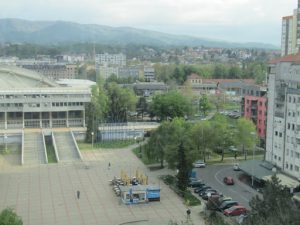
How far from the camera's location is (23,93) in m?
45.8

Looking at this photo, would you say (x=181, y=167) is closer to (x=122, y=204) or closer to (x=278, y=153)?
(x=122, y=204)

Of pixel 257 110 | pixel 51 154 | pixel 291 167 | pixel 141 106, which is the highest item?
pixel 257 110

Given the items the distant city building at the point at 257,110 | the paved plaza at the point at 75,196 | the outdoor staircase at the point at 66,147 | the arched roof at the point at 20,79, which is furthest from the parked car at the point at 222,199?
the arched roof at the point at 20,79

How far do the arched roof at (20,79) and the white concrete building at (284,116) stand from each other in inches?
1153

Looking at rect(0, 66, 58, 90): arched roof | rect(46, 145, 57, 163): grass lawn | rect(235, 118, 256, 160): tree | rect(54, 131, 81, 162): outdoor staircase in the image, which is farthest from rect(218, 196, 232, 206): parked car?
rect(0, 66, 58, 90): arched roof

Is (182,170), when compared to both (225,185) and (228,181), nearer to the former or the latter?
(225,185)

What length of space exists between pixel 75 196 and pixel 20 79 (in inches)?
1230

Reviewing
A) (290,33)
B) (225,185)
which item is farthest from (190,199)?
(290,33)

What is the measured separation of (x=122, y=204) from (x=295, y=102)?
11.7 meters

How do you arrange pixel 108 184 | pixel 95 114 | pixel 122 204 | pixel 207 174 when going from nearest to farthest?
pixel 122 204
pixel 108 184
pixel 207 174
pixel 95 114

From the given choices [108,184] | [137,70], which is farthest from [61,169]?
[137,70]

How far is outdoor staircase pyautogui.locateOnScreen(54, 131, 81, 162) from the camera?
119 feet

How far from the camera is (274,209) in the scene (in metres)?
15.8

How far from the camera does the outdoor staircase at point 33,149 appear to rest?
35250 millimetres
